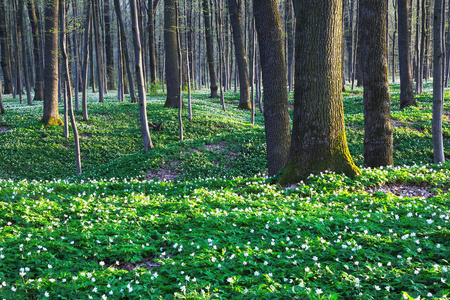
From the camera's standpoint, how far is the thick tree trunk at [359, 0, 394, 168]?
927cm

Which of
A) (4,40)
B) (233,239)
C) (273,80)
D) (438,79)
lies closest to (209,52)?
(4,40)

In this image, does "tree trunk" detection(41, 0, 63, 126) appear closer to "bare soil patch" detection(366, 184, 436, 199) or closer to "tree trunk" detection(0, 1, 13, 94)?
"tree trunk" detection(0, 1, 13, 94)

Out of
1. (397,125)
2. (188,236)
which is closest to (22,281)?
(188,236)

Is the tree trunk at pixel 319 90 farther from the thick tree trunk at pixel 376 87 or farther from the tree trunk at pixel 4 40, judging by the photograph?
the tree trunk at pixel 4 40

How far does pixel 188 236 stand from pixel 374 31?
8.29 meters

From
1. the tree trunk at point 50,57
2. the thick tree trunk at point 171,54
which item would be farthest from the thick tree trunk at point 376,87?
the tree trunk at point 50,57

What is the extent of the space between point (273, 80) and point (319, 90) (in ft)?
8.09

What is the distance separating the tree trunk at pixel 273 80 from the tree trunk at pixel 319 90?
6.56 ft

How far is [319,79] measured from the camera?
7.36 m

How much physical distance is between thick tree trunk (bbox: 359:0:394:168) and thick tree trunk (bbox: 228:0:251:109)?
45.2ft

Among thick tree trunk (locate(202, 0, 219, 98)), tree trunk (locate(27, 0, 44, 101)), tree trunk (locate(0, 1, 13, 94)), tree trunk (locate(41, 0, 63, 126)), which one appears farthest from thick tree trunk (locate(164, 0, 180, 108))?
tree trunk (locate(0, 1, 13, 94))

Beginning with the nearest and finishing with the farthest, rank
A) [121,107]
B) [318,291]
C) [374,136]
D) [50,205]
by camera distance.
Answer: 1. [318,291]
2. [50,205]
3. [374,136]
4. [121,107]

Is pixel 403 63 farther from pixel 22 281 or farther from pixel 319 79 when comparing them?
pixel 22 281

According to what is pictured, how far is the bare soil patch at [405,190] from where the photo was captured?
7195 millimetres
